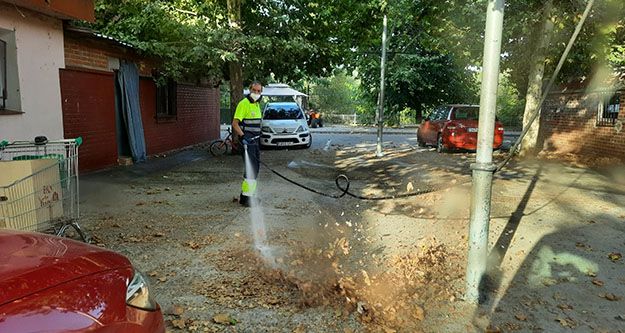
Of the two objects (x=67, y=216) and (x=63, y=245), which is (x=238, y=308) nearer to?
(x=63, y=245)

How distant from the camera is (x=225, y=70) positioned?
15.1 m

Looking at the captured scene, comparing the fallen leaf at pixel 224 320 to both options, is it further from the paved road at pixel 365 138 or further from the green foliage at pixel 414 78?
the green foliage at pixel 414 78

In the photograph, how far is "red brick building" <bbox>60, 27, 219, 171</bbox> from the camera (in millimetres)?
9617

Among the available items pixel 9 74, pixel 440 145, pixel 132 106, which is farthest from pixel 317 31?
pixel 9 74

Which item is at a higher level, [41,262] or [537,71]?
[537,71]

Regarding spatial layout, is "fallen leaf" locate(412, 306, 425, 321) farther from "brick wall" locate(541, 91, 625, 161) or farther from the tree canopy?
"brick wall" locate(541, 91, 625, 161)

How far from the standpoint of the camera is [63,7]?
27.5 feet

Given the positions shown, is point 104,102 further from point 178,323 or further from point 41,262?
point 41,262

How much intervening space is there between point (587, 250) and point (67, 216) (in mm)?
5547

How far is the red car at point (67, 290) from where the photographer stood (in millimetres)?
1788

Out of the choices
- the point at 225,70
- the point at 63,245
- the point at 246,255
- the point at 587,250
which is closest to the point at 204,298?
the point at 246,255

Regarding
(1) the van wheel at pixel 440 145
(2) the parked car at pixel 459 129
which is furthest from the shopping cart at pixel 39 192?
(1) the van wheel at pixel 440 145

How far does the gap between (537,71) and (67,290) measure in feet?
45.4

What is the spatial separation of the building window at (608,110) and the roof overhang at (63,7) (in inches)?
509
